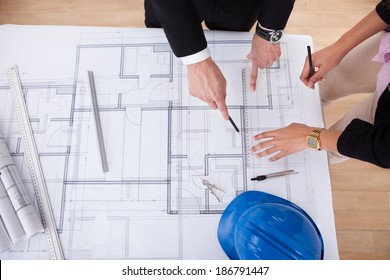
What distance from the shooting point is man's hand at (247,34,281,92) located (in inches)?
41.8

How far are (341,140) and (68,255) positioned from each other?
2.82 feet

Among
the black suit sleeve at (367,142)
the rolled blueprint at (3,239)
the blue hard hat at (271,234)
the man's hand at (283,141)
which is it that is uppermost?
the black suit sleeve at (367,142)

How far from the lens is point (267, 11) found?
1018mm

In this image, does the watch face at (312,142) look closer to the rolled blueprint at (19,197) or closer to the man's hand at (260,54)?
the man's hand at (260,54)

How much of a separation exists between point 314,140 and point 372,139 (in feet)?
0.53

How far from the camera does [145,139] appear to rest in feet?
3.44

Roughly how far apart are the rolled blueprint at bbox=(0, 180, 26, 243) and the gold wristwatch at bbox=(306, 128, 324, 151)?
89 cm

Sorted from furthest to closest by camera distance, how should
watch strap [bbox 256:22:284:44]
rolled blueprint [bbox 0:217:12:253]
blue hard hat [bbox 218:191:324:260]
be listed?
watch strap [bbox 256:22:284:44] < rolled blueprint [bbox 0:217:12:253] < blue hard hat [bbox 218:191:324:260]

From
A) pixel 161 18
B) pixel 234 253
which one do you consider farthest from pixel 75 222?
pixel 161 18

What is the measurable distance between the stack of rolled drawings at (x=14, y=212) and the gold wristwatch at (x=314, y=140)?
0.84m

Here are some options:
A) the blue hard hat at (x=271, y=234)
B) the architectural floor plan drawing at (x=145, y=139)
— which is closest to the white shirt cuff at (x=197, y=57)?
the architectural floor plan drawing at (x=145, y=139)

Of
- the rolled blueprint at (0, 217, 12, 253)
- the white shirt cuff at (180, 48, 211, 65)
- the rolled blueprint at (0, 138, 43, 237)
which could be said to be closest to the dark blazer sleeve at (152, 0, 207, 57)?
the white shirt cuff at (180, 48, 211, 65)

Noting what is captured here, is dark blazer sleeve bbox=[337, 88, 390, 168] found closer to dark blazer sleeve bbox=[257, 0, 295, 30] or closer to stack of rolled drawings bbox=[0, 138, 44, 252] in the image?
dark blazer sleeve bbox=[257, 0, 295, 30]

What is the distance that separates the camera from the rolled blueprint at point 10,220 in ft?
3.05
